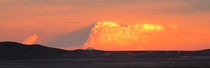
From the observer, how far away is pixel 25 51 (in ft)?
504

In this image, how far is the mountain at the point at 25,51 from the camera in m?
148

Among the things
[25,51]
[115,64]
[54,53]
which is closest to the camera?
[115,64]

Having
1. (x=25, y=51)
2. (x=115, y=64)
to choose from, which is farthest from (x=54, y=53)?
(x=115, y=64)

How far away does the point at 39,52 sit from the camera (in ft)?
511

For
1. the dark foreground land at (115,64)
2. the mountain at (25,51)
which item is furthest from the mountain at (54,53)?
the dark foreground land at (115,64)

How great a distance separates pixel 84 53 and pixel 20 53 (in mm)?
24086

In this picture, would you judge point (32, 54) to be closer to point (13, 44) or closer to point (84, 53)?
point (13, 44)

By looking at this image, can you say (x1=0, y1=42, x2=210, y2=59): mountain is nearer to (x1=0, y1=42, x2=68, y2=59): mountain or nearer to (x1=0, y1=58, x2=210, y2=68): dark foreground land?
(x1=0, y1=42, x2=68, y2=59): mountain

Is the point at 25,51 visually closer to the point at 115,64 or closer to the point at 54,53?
the point at 54,53

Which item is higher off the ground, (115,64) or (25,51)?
(25,51)

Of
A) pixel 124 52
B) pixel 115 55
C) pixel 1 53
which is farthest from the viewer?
pixel 124 52

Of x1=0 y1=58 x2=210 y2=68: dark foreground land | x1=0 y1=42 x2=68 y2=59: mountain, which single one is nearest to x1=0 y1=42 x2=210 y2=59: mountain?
x1=0 y1=42 x2=68 y2=59: mountain

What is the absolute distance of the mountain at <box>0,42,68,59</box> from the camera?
148250 millimetres

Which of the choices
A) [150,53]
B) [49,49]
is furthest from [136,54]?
[49,49]
